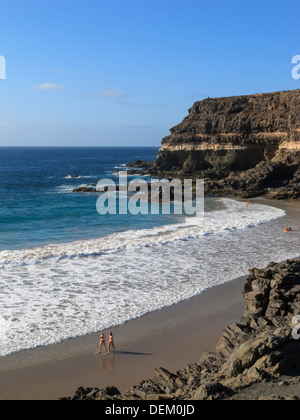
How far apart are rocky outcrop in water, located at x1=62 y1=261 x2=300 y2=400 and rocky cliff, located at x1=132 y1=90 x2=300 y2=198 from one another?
31936 mm

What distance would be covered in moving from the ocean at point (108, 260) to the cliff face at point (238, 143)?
11.7 metres

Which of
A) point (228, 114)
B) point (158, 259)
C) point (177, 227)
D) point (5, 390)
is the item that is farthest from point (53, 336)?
point (228, 114)

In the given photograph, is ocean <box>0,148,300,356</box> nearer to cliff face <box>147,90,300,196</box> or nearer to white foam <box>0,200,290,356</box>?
white foam <box>0,200,290,356</box>

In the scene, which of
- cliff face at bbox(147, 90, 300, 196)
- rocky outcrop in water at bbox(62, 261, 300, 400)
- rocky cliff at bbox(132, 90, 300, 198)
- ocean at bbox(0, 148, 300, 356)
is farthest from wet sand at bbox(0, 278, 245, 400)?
cliff face at bbox(147, 90, 300, 196)

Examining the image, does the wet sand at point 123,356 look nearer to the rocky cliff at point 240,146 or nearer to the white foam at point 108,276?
the white foam at point 108,276

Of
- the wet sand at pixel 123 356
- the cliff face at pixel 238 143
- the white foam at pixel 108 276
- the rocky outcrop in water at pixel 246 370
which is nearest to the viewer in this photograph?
the rocky outcrop in water at pixel 246 370

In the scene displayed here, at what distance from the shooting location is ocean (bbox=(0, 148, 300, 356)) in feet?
43.2

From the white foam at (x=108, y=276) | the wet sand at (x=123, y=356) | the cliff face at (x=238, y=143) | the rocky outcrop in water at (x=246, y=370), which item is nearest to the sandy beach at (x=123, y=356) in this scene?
the wet sand at (x=123, y=356)

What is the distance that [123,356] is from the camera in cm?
1072

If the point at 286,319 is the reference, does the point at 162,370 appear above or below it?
below

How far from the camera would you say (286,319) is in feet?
34.1

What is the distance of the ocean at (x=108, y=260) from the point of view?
13155 millimetres

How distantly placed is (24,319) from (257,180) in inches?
1427
